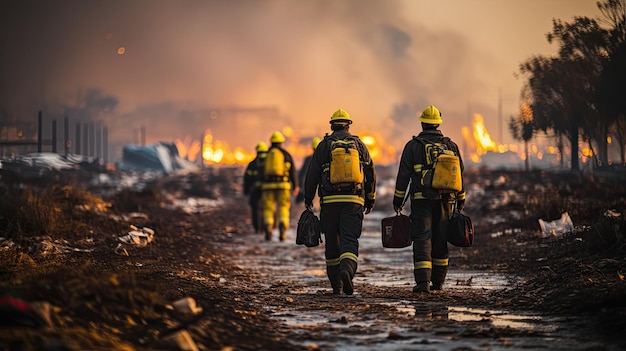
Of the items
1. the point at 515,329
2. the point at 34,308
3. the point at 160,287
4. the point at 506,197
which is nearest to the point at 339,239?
the point at 160,287

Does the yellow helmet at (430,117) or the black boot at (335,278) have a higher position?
the yellow helmet at (430,117)

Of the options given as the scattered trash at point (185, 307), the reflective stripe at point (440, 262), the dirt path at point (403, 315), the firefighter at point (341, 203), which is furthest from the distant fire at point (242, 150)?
the scattered trash at point (185, 307)

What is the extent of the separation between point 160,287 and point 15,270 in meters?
1.44

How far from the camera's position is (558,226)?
579 inches

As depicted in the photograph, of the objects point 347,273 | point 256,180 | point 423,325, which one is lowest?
point 423,325

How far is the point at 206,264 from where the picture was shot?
12.7 m

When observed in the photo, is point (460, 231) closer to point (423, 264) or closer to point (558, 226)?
point (423, 264)

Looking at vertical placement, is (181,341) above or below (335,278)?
below

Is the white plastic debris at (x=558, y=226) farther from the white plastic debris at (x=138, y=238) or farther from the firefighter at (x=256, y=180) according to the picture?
the white plastic debris at (x=138, y=238)

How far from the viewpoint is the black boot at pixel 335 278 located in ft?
30.9

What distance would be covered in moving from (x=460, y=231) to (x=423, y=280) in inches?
26.1

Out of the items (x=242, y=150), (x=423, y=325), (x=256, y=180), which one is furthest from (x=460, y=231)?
(x=242, y=150)

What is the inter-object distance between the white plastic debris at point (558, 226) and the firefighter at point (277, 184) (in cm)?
544

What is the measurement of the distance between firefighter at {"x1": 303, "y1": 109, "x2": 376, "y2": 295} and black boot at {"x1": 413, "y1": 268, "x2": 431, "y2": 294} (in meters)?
0.68
